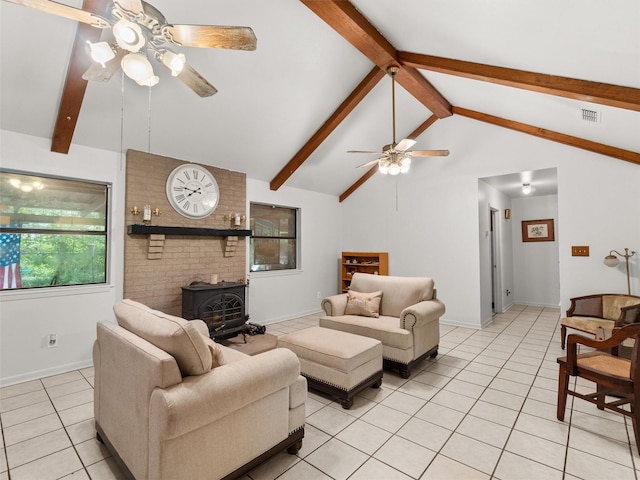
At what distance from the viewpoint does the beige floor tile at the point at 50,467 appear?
6.11 ft

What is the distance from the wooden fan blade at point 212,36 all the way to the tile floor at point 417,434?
274cm

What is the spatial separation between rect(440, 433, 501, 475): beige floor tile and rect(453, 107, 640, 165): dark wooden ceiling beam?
164 inches

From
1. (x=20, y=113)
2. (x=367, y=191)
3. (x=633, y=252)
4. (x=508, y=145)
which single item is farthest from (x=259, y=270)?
(x=633, y=252)

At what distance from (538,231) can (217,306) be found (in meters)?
6.96

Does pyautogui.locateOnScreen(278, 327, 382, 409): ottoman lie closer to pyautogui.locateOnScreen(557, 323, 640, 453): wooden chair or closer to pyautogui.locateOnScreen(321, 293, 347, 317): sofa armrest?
pyautogui.locateOnScreen(321, 293, 347, 317): sofa armrest

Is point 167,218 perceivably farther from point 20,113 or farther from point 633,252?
point 633,252

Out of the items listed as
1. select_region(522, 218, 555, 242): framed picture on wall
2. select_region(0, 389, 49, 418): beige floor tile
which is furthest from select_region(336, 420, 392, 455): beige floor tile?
select_region(522, 218, 555, 242): framed picture on wall

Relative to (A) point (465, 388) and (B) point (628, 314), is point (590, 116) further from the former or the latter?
(A) point (465, 388)

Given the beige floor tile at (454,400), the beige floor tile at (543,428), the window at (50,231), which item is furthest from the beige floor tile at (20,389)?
the beige floor tile at (543,428)

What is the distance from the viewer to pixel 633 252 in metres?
4.03

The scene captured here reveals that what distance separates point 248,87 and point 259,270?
3.09 metres

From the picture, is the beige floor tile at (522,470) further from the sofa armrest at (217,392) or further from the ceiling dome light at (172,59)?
the ceiling dome light at (172,59)

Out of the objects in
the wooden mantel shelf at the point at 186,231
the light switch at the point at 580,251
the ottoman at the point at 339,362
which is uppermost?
the wooden mantel shelf at the point at 186,231

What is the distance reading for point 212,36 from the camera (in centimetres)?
195
